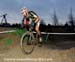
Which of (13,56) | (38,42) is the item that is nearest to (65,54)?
(13,56)

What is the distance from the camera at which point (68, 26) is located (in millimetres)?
14047

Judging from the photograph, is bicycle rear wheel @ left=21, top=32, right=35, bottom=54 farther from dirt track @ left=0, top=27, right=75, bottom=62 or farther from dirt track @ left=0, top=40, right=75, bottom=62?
dirt track @ left=0, top=40, right=75, bottom=62

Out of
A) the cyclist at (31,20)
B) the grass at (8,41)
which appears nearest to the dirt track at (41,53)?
the grass at (8,41)

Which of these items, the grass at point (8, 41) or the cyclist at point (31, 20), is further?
the grass at point (8, 41)

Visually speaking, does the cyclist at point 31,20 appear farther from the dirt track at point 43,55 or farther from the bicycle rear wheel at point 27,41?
the dirt track at point 43,55

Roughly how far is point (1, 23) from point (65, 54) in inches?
253

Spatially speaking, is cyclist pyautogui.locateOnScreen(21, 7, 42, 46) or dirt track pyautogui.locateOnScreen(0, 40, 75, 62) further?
dirt track pyautogui.locateOnScreen(0, 40, 75, 62)

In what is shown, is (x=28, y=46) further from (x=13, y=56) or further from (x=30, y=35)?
(x=13, y=56)

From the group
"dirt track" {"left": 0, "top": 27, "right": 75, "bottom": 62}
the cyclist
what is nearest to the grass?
"dirt track" {"left": 0, "top": 27, "right": 75, "bottom": 62}

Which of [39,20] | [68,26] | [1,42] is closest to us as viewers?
[39,20]

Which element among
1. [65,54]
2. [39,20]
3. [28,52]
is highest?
[39,20]

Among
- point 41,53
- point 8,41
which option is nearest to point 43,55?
point 41,53

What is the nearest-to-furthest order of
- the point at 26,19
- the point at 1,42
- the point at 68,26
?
1. the point at 26,19
2. the point at 68,26
3. the point at 1,42

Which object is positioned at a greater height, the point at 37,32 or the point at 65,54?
the point at 37,32
